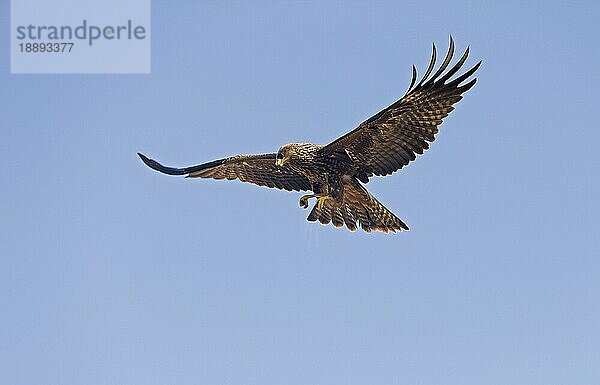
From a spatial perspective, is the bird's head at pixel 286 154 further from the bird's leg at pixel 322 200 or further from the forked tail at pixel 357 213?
the forked tail at pixel 357 213

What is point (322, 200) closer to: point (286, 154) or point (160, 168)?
point (286, 154)

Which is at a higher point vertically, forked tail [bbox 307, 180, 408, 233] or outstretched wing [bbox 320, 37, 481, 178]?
outstretched wing [bbox 320, 37, 481, 178]

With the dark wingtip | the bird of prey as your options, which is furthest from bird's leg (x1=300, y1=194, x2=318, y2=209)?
the dark wingtip

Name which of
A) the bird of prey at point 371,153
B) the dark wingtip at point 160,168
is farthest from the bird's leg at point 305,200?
the dark wingtip at point 160,168

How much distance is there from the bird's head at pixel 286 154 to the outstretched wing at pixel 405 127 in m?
0.47

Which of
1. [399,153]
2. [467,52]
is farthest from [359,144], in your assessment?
[467,52]

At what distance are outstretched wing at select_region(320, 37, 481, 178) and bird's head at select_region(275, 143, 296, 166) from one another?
47 cm

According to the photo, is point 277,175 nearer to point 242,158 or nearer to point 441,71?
point 242,158

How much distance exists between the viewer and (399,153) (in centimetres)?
1919

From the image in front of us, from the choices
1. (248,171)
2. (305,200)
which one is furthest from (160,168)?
(305,200)

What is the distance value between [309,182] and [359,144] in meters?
1.48

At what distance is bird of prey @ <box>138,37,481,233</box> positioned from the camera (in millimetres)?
18422

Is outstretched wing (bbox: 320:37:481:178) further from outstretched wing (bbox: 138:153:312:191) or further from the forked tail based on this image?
outstretched wing (bbox: 138:153:312:191)

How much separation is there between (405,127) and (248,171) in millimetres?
3737
